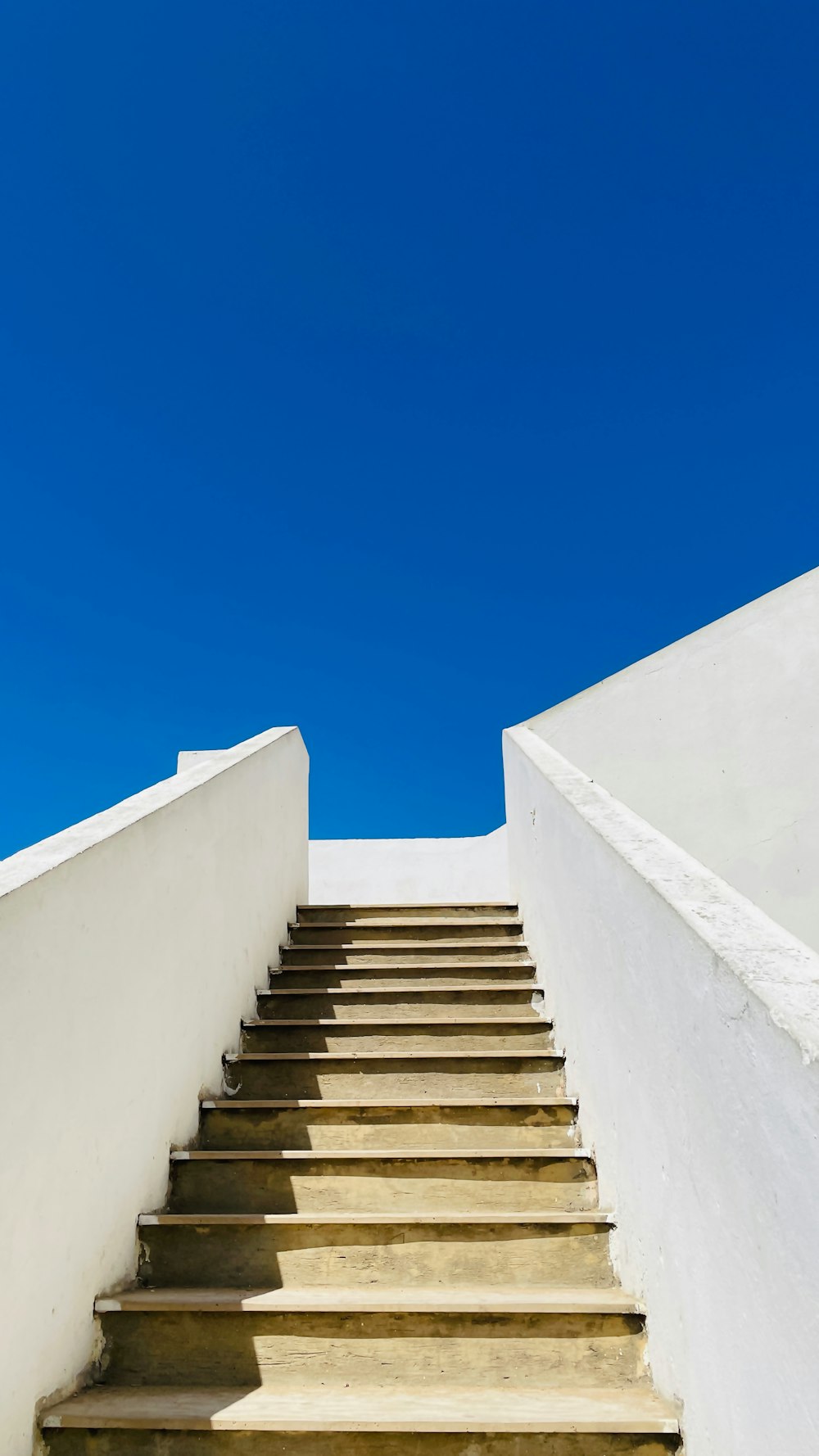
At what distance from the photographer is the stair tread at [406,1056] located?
2.71 metres

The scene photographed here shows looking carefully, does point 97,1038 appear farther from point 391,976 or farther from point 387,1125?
point 391,976

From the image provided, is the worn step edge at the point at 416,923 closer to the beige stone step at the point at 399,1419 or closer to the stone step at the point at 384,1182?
the stone step at the point at 384,1182

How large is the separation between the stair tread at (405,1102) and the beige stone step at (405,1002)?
0.57 meters

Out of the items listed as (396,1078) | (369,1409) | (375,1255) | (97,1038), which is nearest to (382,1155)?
(375,1255)

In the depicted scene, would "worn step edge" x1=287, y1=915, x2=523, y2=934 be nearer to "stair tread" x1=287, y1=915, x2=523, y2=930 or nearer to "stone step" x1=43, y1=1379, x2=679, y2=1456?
"stair tread" x1=287, y1=915, x2=523, y2=930

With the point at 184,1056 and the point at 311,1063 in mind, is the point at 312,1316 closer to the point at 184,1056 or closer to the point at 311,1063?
the point at 184,1056

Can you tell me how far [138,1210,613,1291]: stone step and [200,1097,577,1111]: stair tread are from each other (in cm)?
40

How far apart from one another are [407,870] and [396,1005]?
4.85m

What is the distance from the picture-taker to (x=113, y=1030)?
190cm

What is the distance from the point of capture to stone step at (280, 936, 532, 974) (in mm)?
3480

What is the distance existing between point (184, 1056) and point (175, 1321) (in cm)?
67

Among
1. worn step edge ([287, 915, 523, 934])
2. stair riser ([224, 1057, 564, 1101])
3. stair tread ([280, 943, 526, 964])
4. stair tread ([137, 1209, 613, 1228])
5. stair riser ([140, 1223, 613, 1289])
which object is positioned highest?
worn step edge ([287, 915, 523, 934])

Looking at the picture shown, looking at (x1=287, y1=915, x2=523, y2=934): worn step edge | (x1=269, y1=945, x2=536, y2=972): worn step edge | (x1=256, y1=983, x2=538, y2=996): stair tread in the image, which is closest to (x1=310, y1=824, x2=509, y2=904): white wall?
(x1=287, y1=915, x2=523, y2=934): worn step edge

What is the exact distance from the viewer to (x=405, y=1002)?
10.4 ft
